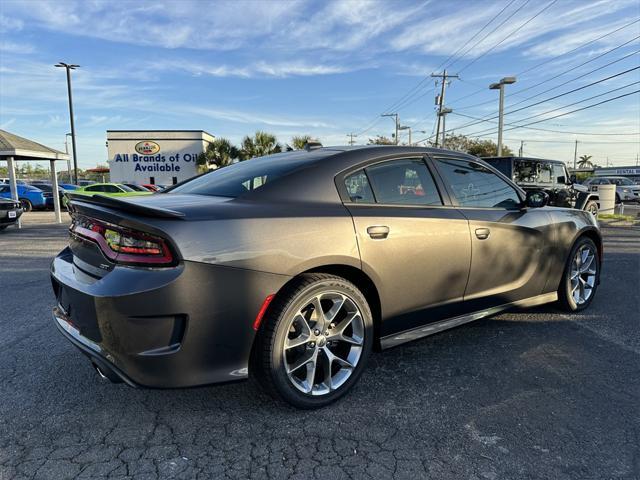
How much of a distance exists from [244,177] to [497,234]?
6.36 feet

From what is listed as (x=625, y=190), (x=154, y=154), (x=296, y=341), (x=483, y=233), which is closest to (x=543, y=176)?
(x=483, y=233)

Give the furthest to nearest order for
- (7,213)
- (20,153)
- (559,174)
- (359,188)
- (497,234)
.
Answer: (20,153) → (559,174) → (7,213) → (497,234) → (359,188)

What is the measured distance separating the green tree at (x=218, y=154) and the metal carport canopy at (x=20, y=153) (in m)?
20.3

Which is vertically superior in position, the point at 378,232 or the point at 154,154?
the point at 154,154

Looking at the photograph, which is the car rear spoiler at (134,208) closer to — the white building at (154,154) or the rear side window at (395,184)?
the rear side window at (395,184)

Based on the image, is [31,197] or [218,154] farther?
[218,154]

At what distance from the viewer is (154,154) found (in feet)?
127

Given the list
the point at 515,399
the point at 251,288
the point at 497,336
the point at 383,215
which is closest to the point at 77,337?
the point at 251,288

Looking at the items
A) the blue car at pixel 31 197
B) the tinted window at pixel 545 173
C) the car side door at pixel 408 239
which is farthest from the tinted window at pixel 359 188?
the blue car at pixel 31 197

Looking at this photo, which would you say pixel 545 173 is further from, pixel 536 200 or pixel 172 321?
pixel 172 321

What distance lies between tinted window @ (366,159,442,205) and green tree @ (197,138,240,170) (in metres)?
33.6

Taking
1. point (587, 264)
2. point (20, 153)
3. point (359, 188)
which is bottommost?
point (587, 264)

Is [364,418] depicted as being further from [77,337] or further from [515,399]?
[77,337]

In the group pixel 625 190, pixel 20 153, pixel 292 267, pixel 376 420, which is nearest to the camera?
pixel 292 267
